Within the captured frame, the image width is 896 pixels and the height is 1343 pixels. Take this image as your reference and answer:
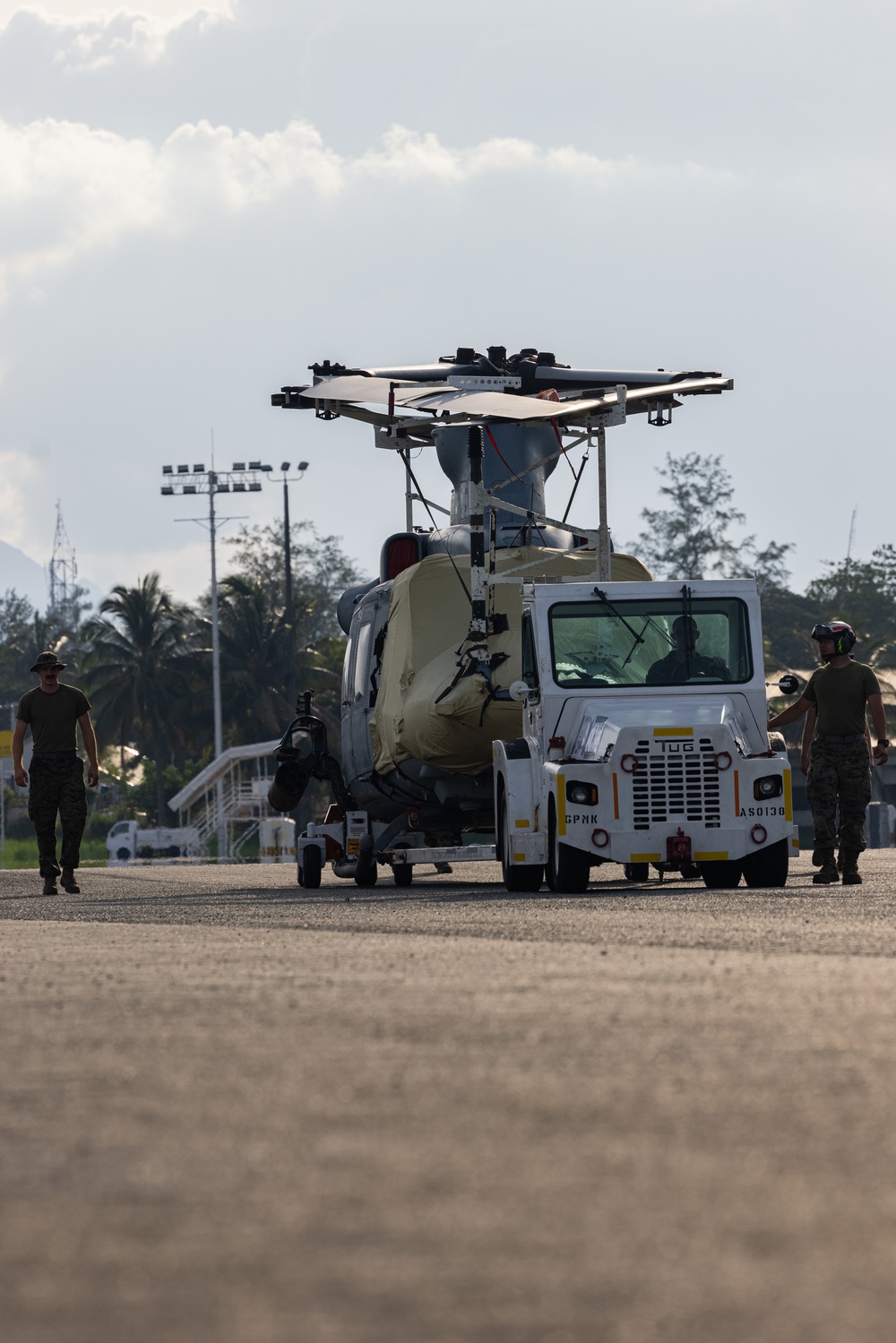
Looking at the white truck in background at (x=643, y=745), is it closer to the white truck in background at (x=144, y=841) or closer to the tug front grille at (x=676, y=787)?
the tug front grille at (x=676, y=787)

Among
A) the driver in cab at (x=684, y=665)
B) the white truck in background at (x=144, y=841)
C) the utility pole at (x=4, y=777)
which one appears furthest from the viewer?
the white truck in background at (x=144, y=841)

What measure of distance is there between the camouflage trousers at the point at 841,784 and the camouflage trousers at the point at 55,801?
19.6ft

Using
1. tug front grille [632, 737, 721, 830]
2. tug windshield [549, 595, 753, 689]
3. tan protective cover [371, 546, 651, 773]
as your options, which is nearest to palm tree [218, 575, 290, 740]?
tan protective cover [371, 546, 651, 773]

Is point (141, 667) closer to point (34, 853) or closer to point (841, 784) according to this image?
point (34, 853)

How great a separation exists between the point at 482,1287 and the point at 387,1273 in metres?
0.14

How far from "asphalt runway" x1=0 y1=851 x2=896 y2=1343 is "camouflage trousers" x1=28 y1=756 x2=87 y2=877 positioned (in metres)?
9.40

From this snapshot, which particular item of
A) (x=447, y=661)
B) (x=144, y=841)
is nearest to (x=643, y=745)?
(x=447, y=661)

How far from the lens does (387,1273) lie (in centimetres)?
266

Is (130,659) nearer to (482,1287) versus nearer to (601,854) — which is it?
(601,854)

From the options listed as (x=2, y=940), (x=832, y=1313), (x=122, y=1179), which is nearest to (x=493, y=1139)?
(x=122, y=1179)

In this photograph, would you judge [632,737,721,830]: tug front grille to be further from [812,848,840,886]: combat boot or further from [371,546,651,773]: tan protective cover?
[371,546,651,773]: tan protective cover

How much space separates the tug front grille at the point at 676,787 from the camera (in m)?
15.0

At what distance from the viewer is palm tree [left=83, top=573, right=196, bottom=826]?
84.2m

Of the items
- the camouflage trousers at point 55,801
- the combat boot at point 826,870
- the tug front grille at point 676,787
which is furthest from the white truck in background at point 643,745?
the camouflage trousers at point 55,801
